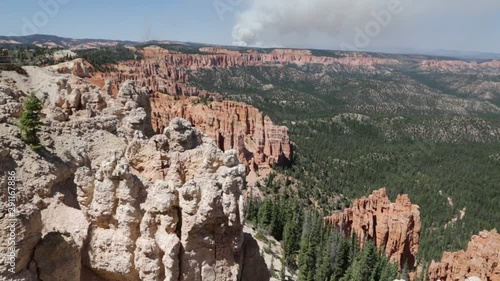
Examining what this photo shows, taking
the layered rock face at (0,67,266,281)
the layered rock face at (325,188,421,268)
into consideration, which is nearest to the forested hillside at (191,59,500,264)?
the layered rock face at (325,188,421,268)

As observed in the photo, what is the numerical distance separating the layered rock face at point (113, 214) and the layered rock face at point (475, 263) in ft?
86.7

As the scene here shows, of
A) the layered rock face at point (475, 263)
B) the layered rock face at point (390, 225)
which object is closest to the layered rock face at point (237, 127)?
the layered rock face at point (390, 225)

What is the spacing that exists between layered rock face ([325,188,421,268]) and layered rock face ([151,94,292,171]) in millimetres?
26241

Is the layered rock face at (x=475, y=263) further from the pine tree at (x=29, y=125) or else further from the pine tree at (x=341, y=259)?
the pine tree at (x=29, y=125)

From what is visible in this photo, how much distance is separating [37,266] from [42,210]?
4.27 feet

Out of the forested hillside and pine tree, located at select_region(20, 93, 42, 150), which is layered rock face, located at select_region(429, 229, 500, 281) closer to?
the forested hillside

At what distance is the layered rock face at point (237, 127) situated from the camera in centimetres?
6581

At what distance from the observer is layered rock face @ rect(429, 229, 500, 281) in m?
31.0

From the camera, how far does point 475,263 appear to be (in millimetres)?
31922

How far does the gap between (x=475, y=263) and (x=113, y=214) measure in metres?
32.1

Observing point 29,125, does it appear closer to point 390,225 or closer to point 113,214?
point 113,214

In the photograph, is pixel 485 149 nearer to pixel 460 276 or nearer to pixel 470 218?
pixel 470 218

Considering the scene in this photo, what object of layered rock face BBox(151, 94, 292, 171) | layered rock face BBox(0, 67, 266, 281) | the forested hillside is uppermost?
layered rock face BBox(0, 67, 266, 281)

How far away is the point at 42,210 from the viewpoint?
895 cm
